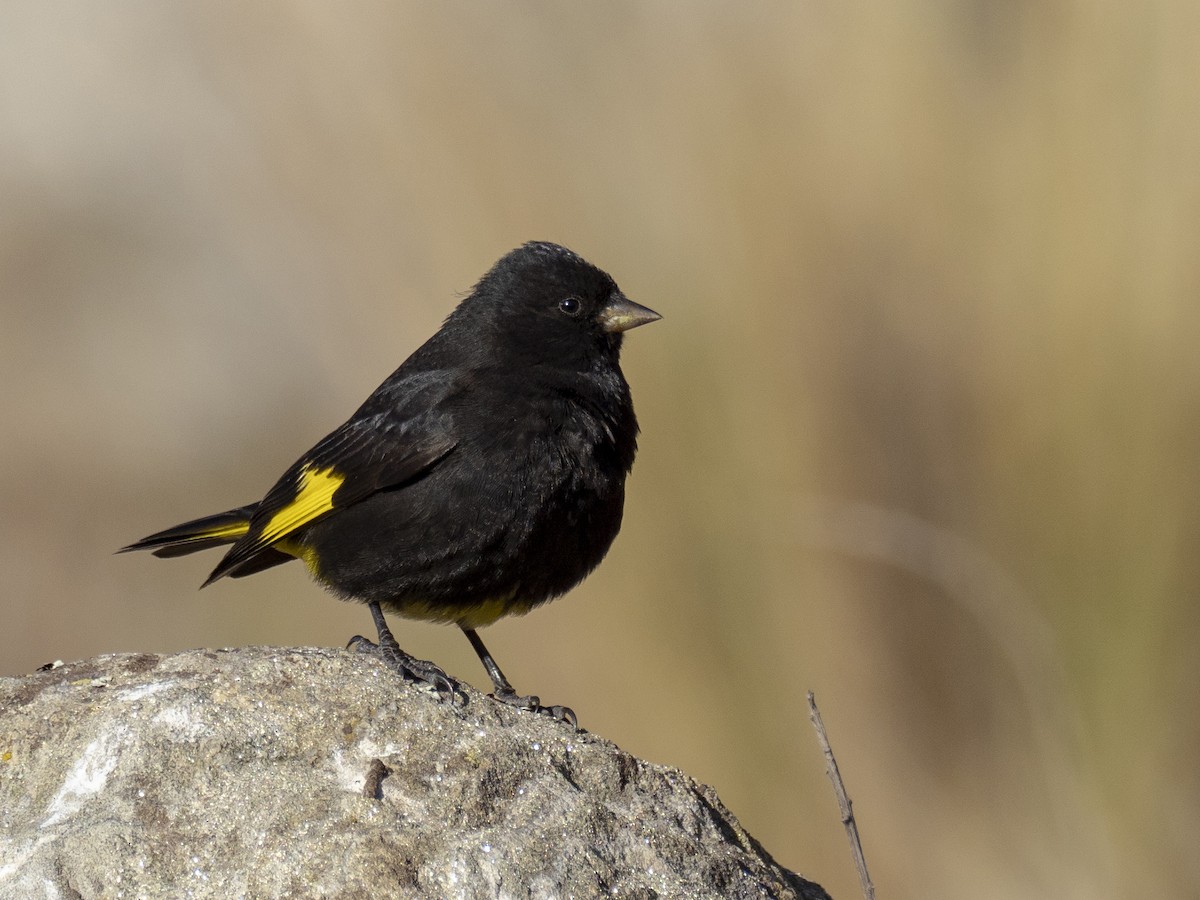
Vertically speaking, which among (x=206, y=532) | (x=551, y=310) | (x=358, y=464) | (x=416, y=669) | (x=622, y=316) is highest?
(x=622, y=316)

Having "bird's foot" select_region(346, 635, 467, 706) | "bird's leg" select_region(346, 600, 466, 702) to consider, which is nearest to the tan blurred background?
"bird's leg" select_region(346, 600, 466, 702)

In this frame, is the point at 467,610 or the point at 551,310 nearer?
the point at 467,610

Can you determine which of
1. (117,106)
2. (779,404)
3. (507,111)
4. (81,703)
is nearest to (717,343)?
(779,404)

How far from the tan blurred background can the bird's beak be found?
4.67 ft

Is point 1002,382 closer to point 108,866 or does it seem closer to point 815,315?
point 815,315

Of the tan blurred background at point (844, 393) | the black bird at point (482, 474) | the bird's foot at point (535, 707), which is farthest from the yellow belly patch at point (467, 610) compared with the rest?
the tan blurred background at point (844, 393)

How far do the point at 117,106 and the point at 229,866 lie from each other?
807 cm

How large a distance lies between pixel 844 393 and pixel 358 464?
2327 mm

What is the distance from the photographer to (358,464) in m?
4.75

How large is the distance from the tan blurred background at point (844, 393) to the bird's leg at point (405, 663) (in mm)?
2037

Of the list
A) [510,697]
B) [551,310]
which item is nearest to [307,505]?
[510,697]

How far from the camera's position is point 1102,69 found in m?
6.34

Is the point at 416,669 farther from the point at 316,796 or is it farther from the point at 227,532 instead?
the point at 227,532

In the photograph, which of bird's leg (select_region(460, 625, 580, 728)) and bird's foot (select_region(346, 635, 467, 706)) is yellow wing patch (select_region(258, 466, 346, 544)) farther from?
bird's leg (select_region(460, 625, 580, 728))
